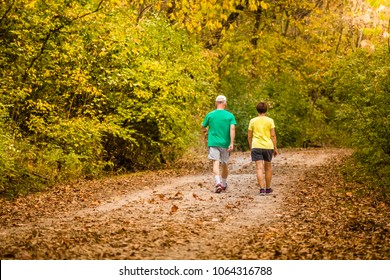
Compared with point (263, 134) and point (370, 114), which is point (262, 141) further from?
point (370, 114)

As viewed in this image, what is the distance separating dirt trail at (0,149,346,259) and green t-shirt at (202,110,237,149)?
44.1 inches

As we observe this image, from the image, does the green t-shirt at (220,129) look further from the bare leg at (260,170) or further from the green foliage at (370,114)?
the green foliage at (370,114)

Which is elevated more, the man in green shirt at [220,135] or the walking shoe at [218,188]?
the man in green shirt at [220,135]

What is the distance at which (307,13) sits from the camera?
39094 mm

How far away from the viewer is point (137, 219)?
10375 mm

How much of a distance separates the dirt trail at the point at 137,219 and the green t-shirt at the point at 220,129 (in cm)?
112

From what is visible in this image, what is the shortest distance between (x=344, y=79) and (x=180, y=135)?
6339mm

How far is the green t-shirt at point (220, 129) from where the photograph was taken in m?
14.1

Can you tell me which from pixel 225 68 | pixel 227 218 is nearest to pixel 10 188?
pixel 227 218

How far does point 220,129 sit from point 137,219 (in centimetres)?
433

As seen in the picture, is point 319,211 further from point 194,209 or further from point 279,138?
point 279,138

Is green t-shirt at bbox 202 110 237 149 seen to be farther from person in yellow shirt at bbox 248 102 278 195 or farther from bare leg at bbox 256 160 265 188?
bare leg at bbox 256 160 265 188

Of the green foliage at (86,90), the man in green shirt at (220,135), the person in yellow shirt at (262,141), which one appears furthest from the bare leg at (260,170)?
the green foliage at (86,90)
